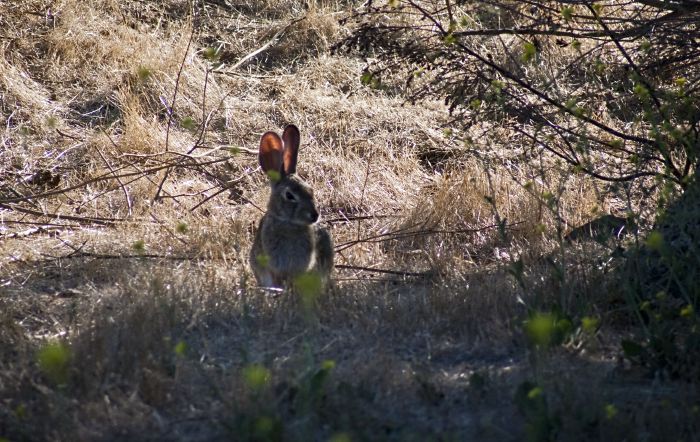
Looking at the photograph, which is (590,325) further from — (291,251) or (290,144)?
(290,144)

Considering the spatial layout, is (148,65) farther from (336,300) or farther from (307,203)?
(336,300)

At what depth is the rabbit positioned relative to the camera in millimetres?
6250

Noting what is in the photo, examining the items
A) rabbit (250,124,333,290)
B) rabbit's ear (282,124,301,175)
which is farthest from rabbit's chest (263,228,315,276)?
rabbit's ear (282,124,301,175)

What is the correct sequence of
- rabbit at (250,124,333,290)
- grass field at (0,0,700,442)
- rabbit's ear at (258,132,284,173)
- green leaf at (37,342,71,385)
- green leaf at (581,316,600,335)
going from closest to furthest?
green leaf at (37,342,71,385) → grass field at (0,0,700,442) → green leaf at (581,316,600,335) → rabbit at (250,124,333,290) → rabbit's ear at (258,132,284,173)

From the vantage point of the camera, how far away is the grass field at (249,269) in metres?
4.14

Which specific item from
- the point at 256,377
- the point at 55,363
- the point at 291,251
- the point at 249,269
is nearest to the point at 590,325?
the point at 256,377

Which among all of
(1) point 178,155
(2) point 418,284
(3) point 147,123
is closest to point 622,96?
(2) point 418,284

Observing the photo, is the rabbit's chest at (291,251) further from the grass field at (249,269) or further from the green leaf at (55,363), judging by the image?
the green leaf at (55,363)

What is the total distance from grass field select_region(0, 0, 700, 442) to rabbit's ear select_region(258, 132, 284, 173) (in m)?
0.52

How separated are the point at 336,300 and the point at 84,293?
1596mm

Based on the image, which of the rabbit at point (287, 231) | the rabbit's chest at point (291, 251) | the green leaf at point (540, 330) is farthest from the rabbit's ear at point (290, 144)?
the green leaf at point (540, 330)

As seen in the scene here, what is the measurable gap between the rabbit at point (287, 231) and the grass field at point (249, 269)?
21 centimetres

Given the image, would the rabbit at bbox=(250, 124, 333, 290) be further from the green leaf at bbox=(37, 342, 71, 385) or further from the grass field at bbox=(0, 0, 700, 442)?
the green leaf at bbox=(37, 342, 71, 385)

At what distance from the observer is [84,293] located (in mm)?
6152
